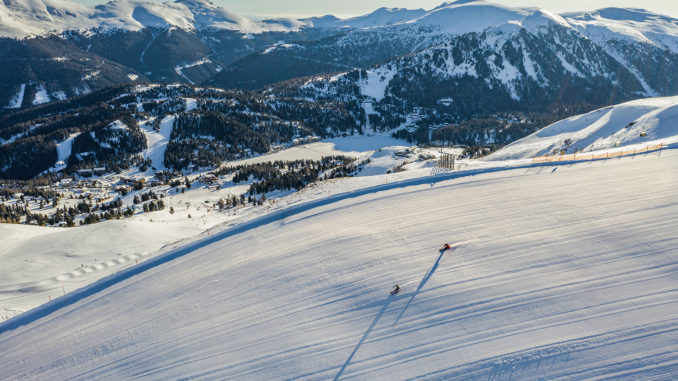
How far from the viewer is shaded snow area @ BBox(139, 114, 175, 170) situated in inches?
4776

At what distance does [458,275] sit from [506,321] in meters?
3.37

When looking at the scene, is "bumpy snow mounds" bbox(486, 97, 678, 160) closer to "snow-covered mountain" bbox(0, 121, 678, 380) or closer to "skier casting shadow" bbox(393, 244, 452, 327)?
"snow-covered mountain" bbox(0, 121, 678, 380)

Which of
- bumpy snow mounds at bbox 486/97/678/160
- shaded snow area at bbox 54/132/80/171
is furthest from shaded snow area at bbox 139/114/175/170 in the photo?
bumpy snow mounds at bbox 486/97/678/160

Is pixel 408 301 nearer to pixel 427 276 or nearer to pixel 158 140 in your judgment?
pixel 427 276

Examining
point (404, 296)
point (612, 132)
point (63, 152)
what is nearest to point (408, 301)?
point (404, 296)

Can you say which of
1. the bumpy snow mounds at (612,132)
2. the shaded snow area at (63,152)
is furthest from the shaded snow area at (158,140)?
the bumpy snow mounds at (612,132)

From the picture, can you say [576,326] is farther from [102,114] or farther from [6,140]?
[6,140]

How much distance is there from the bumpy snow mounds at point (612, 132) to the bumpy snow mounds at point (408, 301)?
17292 millimetres

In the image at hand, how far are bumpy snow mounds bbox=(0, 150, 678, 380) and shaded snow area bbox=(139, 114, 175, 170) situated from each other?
110376 millimetres

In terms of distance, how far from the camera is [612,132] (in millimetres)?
49812

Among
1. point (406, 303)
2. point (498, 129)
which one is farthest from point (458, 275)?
point (498, 129)

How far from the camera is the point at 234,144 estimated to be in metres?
142

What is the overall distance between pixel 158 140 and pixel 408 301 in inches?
5533

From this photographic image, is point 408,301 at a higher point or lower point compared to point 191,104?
lower
